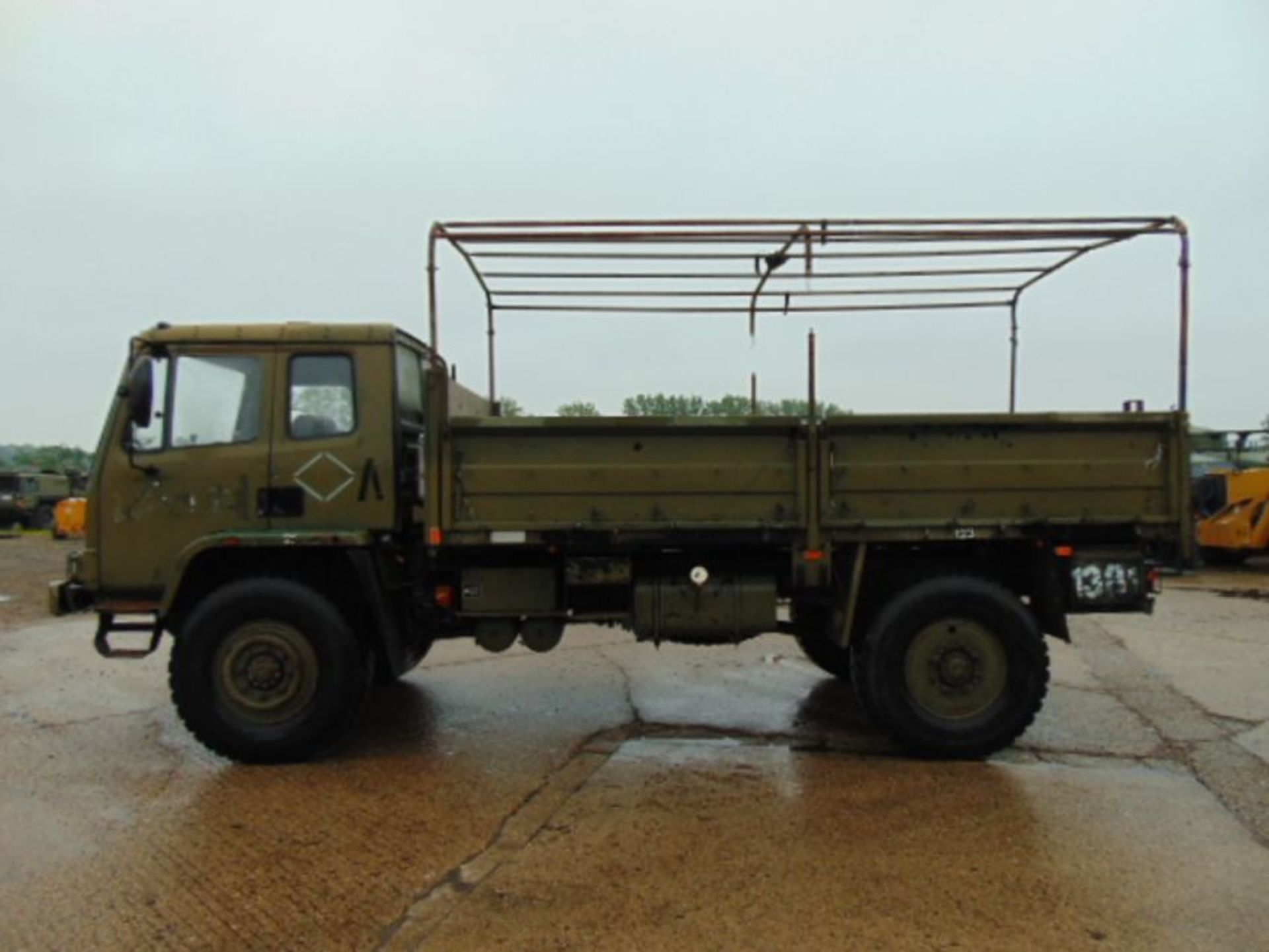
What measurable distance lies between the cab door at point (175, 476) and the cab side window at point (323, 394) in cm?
16

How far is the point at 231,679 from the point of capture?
5.24 metres

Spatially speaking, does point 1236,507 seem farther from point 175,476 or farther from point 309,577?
point 175,476

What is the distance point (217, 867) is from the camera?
154 inches

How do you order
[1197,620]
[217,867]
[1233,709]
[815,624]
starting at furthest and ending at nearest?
1. [1197,620]
2. [1233,709]
3. [815,624]
4. [217,867]

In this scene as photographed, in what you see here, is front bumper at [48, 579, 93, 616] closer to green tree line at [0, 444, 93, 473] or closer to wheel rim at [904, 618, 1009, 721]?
wheel rim at [904, 618, 1009, 721]

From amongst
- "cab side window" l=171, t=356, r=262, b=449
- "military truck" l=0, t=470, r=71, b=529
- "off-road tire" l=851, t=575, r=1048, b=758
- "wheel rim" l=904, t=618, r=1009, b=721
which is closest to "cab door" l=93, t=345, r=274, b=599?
"cab side window" l=171, t=356, r=262, b=449

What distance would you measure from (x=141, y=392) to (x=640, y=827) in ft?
11.4

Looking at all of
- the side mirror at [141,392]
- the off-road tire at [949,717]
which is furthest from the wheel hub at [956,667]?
the side mirror at [141,392]

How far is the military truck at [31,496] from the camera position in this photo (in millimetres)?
27141

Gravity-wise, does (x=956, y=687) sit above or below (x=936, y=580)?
below

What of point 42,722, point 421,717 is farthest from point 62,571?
point 421,717

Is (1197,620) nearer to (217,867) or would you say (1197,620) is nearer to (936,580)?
(936,580)

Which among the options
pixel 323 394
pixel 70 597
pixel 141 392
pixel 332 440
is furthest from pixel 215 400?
pixel 70 597

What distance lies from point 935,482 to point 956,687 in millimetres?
1180
